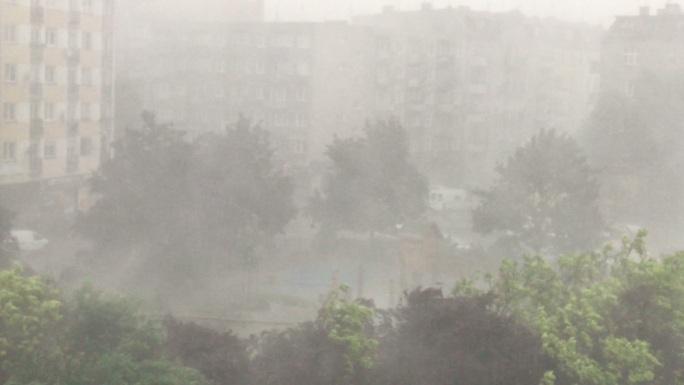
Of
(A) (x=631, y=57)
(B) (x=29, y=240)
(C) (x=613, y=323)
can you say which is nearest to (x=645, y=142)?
(A) (x=631, y=57)

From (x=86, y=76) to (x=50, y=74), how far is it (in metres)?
0.80

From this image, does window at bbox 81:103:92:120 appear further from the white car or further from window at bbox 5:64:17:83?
the white car

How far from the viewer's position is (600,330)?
320cm

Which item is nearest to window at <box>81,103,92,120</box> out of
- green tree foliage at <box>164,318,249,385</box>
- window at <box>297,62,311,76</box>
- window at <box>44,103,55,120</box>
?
window at <box>44,103,55,120</box>

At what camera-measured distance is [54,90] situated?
1149 centimetres

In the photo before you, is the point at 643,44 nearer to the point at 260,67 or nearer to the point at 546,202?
the point at 260,67

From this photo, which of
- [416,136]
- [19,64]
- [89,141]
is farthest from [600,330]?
[416,136]

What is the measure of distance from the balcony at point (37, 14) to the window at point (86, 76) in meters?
1.05

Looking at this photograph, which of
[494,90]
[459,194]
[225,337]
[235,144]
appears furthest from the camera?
[494,90]

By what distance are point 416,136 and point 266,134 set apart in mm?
7099

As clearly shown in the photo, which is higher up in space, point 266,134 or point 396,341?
point 266,134

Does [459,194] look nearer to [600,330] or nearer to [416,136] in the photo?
[416,136]

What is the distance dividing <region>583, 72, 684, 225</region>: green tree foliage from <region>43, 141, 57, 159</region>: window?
6.16m

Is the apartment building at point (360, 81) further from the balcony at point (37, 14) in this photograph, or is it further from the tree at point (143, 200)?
the tree at point (143, 200)
